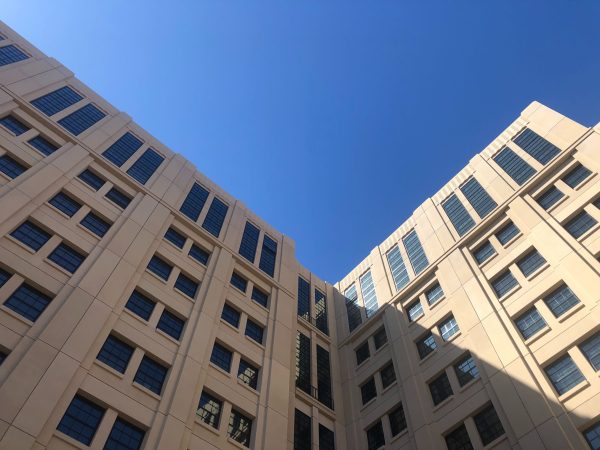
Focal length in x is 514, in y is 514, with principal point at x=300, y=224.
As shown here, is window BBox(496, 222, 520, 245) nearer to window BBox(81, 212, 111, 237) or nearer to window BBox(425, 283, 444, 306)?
window BBox(425, 283, 444, 306)

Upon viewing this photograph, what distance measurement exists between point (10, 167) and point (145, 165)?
38.7 feet

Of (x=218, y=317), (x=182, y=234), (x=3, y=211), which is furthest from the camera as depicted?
(x=182, y=234)

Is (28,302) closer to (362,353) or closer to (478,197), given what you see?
(362,353)

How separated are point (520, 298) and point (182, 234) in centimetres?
2389

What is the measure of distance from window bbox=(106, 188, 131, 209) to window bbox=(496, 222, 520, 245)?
27.3 metres

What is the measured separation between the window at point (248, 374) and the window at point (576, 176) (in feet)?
81.2

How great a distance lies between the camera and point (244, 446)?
27.8 metres

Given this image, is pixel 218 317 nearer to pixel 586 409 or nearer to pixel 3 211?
pixel 3 211

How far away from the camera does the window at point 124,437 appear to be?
23.2 meters

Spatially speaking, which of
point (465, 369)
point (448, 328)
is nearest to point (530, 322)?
point (465, 369)

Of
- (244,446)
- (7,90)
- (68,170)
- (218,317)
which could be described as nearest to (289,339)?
(218,317)

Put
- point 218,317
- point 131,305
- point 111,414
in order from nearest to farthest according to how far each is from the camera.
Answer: point 111,414, point 131,305, point 218,317

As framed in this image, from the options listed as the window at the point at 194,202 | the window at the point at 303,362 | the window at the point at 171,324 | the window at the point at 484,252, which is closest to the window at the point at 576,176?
the window at the point at 484,252

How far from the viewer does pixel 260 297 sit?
40.6m
